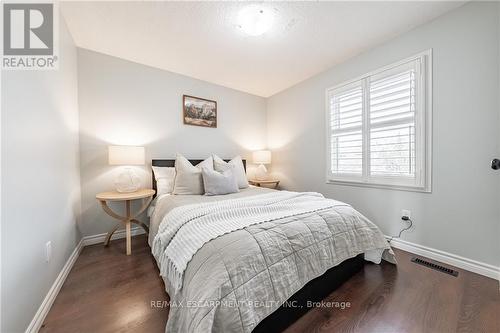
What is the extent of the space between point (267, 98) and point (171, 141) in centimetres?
223

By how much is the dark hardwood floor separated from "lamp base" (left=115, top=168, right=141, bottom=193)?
0.81m

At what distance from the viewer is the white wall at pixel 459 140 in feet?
5.32

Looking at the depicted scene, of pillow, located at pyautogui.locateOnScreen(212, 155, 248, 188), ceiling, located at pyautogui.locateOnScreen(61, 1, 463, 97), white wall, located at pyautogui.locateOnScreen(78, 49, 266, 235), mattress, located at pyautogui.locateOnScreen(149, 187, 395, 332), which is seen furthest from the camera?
pillow, located at pyautogui.locateOnScreen(212, 155, 248, 188)

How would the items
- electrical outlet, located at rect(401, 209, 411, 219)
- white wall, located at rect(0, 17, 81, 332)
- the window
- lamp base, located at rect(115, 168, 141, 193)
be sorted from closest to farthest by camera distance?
1. white wall, located at rect(0, 17, 81, 332)
2. the window
3. electrical outlet, located at rect(401, 209, 411, 219)
4. lamp base, located at rect(115, 168, 141, 193)

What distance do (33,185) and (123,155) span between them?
1031mm

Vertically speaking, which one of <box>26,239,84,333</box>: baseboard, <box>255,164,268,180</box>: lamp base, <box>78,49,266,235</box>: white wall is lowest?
<box>26,239,84,333</box>: baseboard

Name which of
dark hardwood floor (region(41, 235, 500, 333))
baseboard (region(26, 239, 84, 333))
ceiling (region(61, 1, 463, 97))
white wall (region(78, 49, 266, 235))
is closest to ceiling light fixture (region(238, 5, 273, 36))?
ceiling (region(61, 1, 463, 97))

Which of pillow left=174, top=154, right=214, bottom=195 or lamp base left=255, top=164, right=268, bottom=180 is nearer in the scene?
pillow left=174, top=154, right=214, bottom=195

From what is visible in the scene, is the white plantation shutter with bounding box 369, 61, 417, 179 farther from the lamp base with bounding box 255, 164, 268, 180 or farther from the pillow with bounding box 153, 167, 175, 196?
the pillow with bounding box 153, 167, 175, 196

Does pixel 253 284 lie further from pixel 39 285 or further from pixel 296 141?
pixel 296 141

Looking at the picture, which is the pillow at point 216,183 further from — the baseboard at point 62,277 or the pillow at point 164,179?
the baseboard at point 62,277

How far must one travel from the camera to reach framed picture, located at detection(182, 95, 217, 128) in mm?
3053

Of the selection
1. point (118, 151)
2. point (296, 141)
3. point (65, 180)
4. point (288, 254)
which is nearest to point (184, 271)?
point (288, 254)

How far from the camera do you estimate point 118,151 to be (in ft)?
7.25
